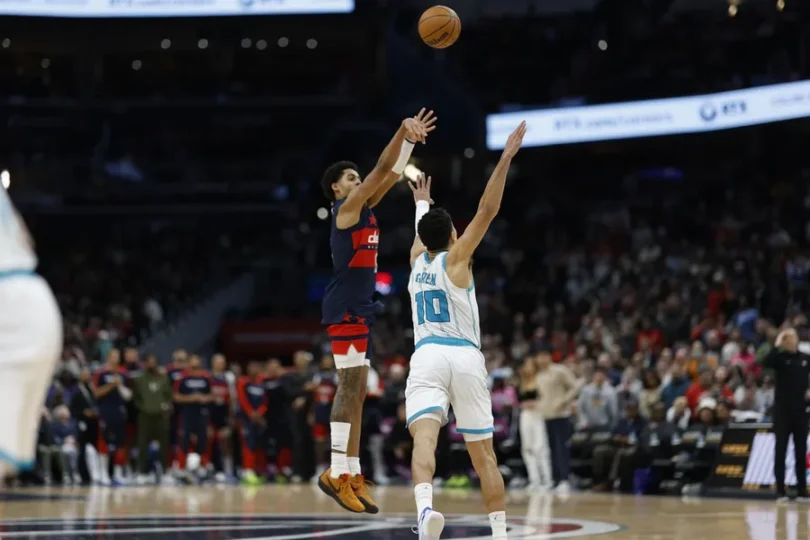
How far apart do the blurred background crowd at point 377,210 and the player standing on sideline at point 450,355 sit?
492 inches

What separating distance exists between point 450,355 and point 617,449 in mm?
11531

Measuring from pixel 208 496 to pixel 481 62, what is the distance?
19.6 metres

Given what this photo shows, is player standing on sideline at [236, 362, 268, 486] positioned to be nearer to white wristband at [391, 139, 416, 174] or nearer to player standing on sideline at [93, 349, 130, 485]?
player standing on sideline at [93, 349, 130, 485]

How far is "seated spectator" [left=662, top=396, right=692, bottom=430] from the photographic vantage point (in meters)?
19.1

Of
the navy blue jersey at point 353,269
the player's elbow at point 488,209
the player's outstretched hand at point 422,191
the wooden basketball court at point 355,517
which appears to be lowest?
the wooden basketball court at point 355,517

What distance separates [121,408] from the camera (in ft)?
72.8

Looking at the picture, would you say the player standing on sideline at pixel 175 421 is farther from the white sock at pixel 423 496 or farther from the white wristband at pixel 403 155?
the white sock at pixel 423 496

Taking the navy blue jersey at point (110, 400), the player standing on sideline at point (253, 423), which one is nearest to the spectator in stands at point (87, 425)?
the navy blue jersey at point (110, 400)

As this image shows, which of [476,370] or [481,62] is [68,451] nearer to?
[476,370]

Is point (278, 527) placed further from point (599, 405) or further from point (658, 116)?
point (658, 116)

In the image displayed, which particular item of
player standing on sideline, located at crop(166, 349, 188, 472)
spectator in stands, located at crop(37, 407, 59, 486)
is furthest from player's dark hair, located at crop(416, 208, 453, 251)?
spectator in stands, located at crop(37, 407, 59, 486)

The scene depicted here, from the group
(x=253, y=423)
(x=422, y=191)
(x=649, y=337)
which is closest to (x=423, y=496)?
(x=422, y=191)

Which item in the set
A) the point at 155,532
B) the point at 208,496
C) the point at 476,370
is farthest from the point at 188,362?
the point at 476,370

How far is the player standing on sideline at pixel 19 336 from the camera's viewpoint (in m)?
4.58
